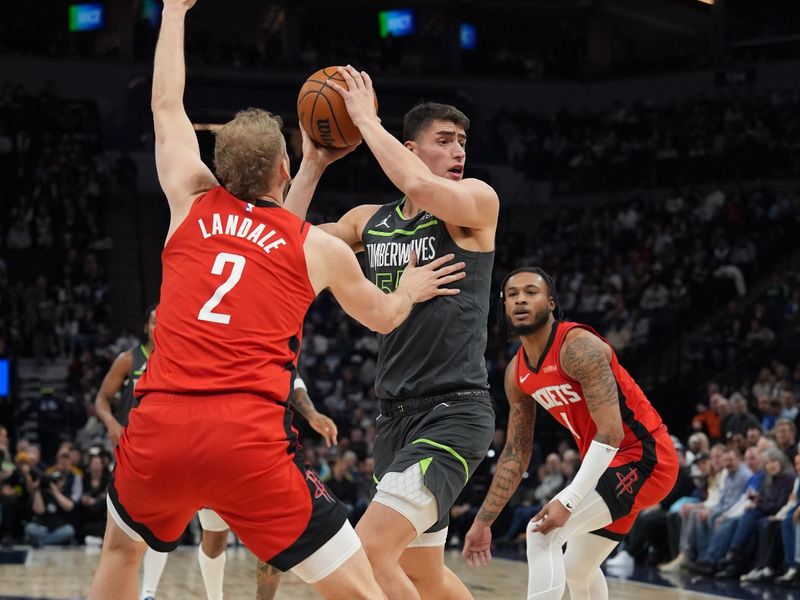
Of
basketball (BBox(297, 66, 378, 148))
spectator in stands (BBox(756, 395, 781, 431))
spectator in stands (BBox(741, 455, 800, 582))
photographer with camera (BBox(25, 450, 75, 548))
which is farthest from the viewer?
photographer with camera (BBox(25, 450, 75, 548))

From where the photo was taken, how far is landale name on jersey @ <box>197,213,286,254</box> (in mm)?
3852

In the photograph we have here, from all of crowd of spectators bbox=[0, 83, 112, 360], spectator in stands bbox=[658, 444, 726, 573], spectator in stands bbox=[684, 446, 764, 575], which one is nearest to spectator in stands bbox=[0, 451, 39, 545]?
crowd of spectators bbox=[0, 83, 112, 360]

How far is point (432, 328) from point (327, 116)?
1.01 meters

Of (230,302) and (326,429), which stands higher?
(230,302)

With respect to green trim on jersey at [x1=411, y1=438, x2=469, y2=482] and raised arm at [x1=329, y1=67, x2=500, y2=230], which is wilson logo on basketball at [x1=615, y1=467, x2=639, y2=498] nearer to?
green trim on jersey at [x1=411, y1=438, x2=469, y2=482]

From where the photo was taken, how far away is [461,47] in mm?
30375

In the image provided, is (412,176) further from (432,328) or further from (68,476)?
(68,476)

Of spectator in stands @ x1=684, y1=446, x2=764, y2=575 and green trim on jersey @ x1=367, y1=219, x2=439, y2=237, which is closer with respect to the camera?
green trim on jersey @ x1=367, y1=219, x2=439, y2=237

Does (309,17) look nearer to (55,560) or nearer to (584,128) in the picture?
(584,128)

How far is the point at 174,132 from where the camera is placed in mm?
4270

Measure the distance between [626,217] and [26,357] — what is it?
39.2 feet

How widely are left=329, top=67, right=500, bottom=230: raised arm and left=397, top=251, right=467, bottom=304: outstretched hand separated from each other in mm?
200

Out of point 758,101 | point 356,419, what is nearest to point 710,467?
point 356,419

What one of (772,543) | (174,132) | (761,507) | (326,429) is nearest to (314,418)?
(326,429)
